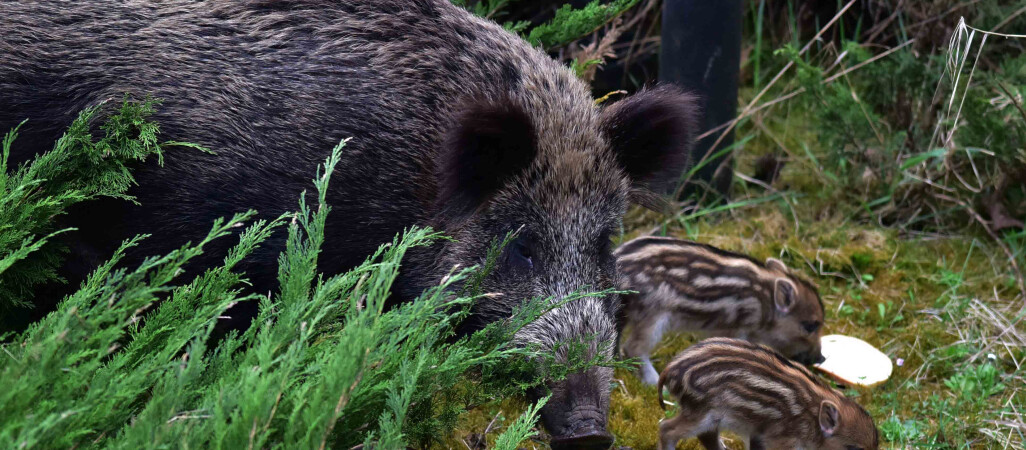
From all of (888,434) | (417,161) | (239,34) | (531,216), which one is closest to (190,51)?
(239,34)

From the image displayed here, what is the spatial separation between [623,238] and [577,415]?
2.39 metres

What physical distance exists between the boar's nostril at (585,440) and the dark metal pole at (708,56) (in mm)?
2794

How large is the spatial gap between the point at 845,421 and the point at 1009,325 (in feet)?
4.92

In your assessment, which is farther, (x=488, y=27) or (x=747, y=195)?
(x=747, y=195)

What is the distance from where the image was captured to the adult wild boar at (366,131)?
3160mm

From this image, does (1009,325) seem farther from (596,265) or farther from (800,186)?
(596,265)

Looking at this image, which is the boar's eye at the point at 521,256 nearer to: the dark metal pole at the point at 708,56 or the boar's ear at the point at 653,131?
the boar's ear at the point at 653,131

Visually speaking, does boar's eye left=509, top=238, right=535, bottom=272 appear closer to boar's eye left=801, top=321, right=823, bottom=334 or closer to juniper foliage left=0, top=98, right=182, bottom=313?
juniper foliage left=0, top=98, right=182, bottom=313

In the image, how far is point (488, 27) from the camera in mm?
3605

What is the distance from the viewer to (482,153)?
314cm

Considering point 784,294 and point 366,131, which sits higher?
point 366,131

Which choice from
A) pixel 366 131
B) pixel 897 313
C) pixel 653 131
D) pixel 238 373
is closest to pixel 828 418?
pixel 653 131

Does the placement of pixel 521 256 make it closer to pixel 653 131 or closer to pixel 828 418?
pixel 653 131

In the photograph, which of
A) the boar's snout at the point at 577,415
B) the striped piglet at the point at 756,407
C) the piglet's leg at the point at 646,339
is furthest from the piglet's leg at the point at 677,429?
the piglet's leg at the point at 646,339
